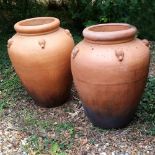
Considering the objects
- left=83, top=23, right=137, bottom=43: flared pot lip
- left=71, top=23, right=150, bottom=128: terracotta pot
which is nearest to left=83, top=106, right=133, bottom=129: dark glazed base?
A: left=71, top=23, right=150, bottom=128: terracotta pot

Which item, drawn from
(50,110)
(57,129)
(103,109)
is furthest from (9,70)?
(103,109)

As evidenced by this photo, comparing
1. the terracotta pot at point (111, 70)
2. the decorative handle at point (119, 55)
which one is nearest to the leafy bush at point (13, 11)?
the terracotta pot at point (111, 70)

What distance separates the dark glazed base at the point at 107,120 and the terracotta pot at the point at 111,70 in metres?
0.02

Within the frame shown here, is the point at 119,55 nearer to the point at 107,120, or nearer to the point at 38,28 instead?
the point at 107,120

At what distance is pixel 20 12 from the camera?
7.27m

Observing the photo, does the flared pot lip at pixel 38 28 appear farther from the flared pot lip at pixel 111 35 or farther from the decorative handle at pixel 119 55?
the decorative handle at pixel 119 55

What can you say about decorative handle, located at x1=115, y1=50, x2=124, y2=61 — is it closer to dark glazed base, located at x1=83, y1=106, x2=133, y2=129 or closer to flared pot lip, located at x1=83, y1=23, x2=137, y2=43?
flared pot lip, located at x1=83, y1=23, x2=137, y2=43

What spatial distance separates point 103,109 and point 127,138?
35 centimetres

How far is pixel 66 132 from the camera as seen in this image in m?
3.98

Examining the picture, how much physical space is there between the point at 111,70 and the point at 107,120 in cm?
58

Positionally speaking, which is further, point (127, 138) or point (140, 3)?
point (140, 3)

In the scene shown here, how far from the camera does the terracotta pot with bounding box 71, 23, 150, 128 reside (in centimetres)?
352

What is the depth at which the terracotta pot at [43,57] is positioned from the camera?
13.6ft

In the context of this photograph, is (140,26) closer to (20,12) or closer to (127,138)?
(20,12)
